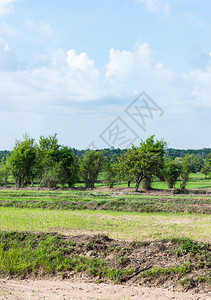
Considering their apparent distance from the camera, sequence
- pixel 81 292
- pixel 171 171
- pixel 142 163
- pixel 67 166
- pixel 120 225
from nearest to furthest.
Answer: pixel 81 292 → pixel 120 225 → pixel 142 163 → pixel 171 171 → pixel 67 166

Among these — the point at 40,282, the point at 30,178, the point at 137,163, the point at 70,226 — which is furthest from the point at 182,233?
the point at 30,178

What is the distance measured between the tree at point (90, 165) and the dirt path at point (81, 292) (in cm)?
5103

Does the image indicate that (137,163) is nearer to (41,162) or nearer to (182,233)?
(41,162)

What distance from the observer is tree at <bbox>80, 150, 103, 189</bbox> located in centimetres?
6053

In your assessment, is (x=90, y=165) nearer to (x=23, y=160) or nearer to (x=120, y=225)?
(x=23, y=160)

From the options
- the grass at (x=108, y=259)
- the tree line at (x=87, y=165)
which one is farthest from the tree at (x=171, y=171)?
the grass at (x=108, y=259)

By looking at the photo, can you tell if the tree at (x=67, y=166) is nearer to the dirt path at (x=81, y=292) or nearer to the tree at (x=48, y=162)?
the tree at (x=48, y=162)

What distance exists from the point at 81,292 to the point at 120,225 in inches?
358

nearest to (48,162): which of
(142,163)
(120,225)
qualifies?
(142,163)

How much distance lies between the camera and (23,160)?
192 feet

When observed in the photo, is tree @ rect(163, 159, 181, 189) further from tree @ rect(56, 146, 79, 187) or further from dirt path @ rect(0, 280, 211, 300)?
dirt path @ rect(0, 280, 211, 300)

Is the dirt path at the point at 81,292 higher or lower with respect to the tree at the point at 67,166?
lower

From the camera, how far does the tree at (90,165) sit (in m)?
60.5

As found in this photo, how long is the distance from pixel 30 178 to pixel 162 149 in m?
24.8
